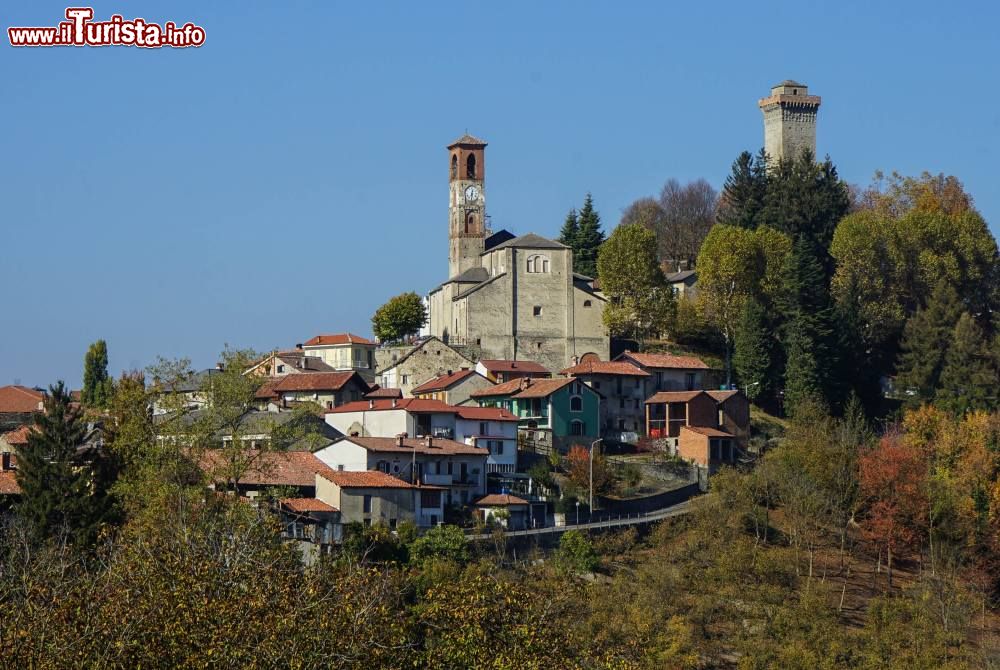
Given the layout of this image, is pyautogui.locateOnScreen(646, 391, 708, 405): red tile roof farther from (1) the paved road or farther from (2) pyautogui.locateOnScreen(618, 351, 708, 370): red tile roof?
(1) the paved road

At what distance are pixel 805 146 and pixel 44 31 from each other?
72945mm

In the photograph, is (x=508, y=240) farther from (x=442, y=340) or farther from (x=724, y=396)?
(x=724, y=396)

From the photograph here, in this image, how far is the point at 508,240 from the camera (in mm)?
97375

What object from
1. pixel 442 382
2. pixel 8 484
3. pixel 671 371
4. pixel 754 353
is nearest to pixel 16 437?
pixel 8 484

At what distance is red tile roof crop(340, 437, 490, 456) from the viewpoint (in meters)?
69.1

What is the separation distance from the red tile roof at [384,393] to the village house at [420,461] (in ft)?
35.2

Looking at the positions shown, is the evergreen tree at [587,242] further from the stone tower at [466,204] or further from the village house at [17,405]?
the village house at [17,405]

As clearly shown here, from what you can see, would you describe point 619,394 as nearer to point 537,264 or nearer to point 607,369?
point 607,369

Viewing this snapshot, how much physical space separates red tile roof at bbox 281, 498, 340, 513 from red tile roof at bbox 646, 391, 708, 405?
842 inches

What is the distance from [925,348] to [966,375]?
2559mm

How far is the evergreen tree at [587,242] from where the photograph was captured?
105 m

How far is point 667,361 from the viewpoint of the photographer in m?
85.4

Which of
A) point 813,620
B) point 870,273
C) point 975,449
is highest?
point 870,273

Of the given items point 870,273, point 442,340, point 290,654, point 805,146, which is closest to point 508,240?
point 442,340
